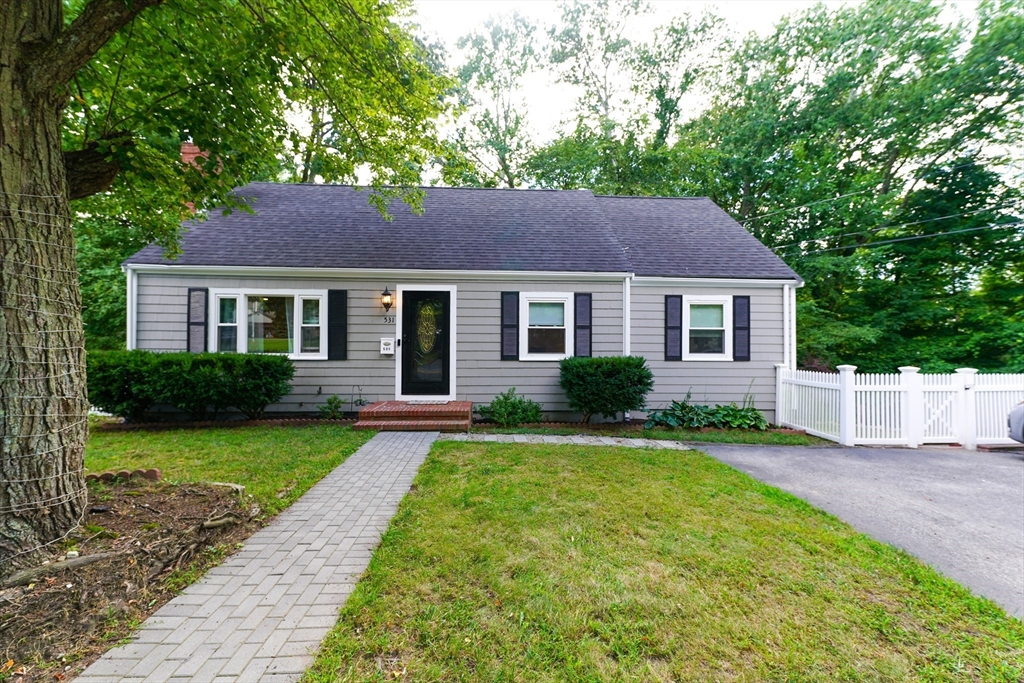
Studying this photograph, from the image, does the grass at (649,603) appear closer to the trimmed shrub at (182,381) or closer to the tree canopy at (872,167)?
the trimmed shrub at (182,381)

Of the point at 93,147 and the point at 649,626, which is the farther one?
the point at 93,147

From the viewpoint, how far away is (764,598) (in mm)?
2373

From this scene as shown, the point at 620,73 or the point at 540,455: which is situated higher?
the point at 620,73

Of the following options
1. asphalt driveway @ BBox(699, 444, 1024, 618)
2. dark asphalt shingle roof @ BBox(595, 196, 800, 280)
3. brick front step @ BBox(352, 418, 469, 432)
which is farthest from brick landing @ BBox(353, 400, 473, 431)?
dark asphalt shingle roof @ BBox(595, 196, 800, 280)

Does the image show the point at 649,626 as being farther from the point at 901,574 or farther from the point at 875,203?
the point at 875,203

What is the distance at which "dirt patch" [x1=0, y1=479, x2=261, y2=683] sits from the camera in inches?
73.1

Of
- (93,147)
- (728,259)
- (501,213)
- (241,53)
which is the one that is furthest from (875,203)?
(93,147)

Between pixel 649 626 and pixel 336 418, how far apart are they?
7027 millimetres

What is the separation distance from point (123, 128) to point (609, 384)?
718 centimetres

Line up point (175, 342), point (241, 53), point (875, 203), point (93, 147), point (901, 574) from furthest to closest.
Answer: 1. point (875, 203)
2. point (175, 342)
3. point (241, 53)
4. point (93, 147)
5. point (901, 574)

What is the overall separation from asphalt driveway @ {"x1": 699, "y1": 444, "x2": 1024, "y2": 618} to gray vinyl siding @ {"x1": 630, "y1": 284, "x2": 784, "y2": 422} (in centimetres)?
200

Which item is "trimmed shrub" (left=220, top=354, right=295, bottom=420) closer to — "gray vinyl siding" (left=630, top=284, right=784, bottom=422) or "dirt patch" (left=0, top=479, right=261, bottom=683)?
"dirt patch" (left=0, top=479, right=261, bottom=683)

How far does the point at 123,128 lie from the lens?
4.05 metres

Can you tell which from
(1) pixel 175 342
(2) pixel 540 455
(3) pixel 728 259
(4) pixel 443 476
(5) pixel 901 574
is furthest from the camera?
(3) pixel 728 259
